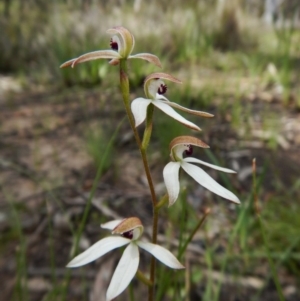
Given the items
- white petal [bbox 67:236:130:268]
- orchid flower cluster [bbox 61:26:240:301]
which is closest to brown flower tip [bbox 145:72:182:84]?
orchid flower cluster [bbox 61:26:240:301]

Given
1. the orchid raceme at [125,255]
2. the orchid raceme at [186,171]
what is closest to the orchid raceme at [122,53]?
the orchid raceme at [186,171]

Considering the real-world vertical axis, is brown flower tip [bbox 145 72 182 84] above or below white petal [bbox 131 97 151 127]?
above

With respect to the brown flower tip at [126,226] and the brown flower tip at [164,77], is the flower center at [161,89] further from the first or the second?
the brown flower tip at [126,226]

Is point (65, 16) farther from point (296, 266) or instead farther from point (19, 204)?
point (296, 266)

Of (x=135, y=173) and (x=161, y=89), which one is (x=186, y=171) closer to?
(x=161, y=89)

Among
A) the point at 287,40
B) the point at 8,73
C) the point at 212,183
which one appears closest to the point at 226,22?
the point at 8,73

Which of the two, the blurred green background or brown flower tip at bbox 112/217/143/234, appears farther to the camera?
the blurred green background

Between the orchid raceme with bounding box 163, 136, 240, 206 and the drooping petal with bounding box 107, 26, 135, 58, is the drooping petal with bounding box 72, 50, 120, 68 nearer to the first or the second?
the drooping petal with bounding box 107, 26, 135, 58
